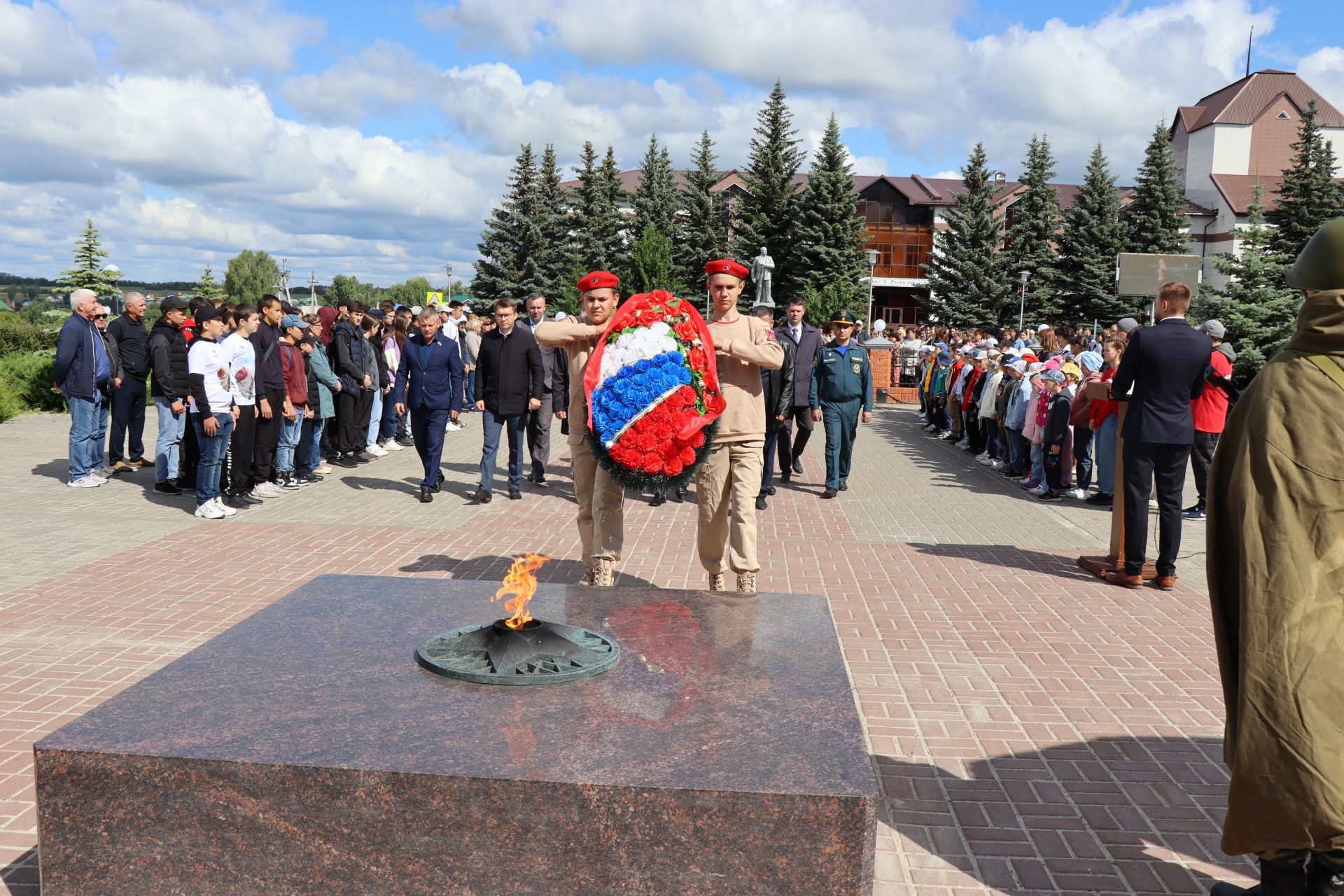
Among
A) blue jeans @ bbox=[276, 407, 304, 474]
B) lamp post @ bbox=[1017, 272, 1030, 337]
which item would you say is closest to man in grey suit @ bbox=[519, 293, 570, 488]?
blue jeans @ bbox=[276, 407, 304, 474]

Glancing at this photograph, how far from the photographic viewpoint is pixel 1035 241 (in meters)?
51.2

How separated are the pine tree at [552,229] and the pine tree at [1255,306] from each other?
108 feet

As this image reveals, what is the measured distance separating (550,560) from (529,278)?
45.3 meters

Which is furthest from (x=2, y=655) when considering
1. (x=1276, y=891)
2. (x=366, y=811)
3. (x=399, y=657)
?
(x=1276, y=891)

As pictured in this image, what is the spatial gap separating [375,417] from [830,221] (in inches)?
1477

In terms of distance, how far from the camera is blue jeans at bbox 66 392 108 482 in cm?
1132

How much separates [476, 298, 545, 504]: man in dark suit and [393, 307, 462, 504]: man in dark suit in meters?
0.34

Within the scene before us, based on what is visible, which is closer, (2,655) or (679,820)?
(679,820)

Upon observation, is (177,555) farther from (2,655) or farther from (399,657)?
(399,657)

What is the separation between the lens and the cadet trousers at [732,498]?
629cm

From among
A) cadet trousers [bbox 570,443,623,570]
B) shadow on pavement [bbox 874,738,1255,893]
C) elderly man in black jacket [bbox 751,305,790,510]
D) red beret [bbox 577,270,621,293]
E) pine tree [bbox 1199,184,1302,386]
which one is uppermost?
pine tree [bbox 1199,184,1302,386]

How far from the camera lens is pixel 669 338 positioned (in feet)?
18.6

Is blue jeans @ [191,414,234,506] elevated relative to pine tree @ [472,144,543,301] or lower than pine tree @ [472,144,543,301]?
lower

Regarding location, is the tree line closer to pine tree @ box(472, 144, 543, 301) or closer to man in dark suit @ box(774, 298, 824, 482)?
pine tree @ box(472, 144, 543, 301)
